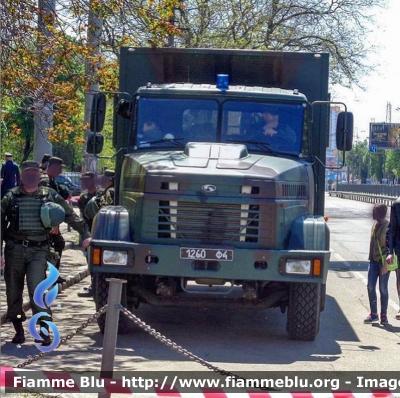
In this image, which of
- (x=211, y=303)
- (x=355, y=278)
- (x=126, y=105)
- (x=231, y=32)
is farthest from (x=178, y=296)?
(x=231, y=32)

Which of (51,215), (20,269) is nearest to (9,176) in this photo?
(20,269)

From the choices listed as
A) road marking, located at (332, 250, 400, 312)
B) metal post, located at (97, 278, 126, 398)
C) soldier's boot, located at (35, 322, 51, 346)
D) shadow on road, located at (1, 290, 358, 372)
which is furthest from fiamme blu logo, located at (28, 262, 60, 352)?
road marking, located at (332, 250, 400, 312)

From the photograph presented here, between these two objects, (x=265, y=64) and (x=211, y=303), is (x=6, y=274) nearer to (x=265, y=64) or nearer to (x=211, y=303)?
(x=211, y=303)

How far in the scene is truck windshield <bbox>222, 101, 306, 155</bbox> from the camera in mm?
11648

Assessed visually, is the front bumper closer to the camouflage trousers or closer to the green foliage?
the camouflage trousers

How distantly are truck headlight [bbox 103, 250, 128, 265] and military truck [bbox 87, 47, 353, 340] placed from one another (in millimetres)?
11

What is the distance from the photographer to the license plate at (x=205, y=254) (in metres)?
9.98

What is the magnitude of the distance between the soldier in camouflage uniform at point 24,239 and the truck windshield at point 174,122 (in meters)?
2.11

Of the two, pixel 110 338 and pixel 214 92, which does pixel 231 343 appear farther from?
pixel 110 338

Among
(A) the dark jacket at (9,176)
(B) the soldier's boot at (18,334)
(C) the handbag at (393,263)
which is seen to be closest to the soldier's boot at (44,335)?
(B) the soldier's boot at (18,334)

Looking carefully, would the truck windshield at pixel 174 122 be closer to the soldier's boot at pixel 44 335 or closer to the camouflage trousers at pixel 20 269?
the camouflage trousers at pixel 20 269

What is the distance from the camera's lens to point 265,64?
12867mm

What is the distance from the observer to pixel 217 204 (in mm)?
10133

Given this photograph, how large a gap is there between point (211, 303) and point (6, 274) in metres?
2.19
